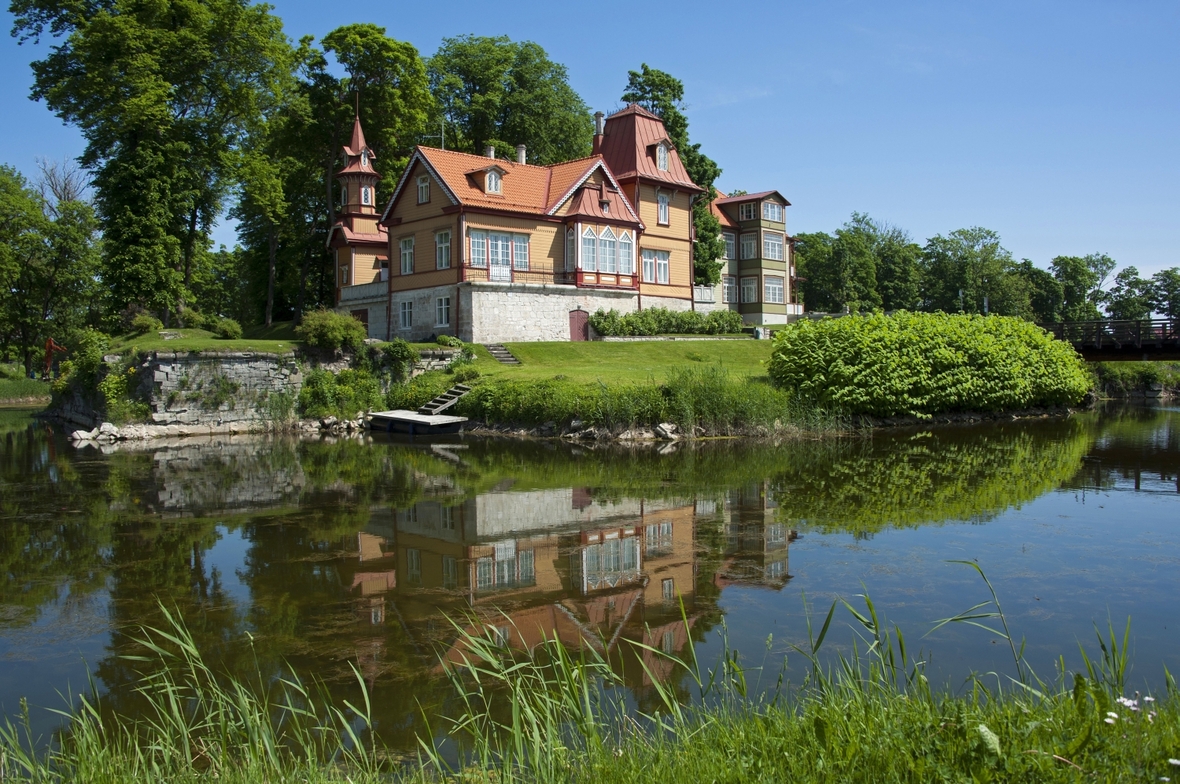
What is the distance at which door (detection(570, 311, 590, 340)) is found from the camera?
39.1 m

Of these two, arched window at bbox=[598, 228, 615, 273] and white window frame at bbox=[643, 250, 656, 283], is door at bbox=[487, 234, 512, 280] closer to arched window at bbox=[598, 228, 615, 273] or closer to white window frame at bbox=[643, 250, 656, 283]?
arched window at bbox=[598, 228, 615, 273]

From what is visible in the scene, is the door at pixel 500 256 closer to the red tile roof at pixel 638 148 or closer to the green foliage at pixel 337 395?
the red tile roof at pixel 638 148

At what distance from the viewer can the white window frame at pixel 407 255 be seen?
3994cm

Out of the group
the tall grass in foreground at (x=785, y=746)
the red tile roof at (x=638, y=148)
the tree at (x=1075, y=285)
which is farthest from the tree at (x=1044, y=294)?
the tall grass in foreground at (x=785, y=746)

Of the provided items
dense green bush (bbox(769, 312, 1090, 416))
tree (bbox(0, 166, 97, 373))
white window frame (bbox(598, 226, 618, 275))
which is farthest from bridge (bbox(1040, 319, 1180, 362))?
tree (bbox(0, 166, 97, 373))

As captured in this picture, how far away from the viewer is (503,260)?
38.2 metres

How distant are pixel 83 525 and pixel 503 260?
84.8 ft

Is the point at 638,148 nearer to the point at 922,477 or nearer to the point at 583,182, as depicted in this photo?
the point at 583,182

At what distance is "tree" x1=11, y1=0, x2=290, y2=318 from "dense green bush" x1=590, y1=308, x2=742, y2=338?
1778cm

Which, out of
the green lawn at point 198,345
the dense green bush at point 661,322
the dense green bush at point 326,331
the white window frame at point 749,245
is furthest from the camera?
the white window frame at point 749,245

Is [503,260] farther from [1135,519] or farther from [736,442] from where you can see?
[1135,519]

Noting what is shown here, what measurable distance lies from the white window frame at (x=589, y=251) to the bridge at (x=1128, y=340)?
19.0m

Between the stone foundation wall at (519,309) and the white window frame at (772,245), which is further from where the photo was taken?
the white window frame at (772,245)

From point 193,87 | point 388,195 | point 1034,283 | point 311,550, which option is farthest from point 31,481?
point 1034,283
